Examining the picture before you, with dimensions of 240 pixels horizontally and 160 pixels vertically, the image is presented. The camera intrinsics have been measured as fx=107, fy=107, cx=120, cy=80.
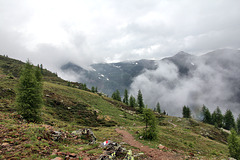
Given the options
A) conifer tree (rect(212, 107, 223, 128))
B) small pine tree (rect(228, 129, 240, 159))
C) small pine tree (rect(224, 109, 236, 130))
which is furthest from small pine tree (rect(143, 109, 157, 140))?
small pine tree (rect(224, 109, 236, 130))

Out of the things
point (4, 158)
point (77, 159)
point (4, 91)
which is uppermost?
point (4, 91)

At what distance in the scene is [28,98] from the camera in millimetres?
18531

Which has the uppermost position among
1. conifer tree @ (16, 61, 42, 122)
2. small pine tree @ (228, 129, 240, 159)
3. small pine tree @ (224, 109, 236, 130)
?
conifer tree @ (16, 61, 42, 122)

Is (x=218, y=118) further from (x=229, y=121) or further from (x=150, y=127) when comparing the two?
(x=150, y=127)

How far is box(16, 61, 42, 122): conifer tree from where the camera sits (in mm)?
18234

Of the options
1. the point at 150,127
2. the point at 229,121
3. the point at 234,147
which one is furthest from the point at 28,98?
the point at 229,121

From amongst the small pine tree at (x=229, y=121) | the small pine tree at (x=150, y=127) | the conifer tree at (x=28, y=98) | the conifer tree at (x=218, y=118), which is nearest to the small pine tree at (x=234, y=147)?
the small pine tree at (x=150, y=127)

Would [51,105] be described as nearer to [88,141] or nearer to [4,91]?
[4,91]

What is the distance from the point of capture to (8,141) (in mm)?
10047

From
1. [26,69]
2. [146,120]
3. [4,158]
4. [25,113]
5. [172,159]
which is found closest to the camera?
[4,158]

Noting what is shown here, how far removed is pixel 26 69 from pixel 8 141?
48.6 ft

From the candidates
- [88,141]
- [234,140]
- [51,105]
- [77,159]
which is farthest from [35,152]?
[234,140]

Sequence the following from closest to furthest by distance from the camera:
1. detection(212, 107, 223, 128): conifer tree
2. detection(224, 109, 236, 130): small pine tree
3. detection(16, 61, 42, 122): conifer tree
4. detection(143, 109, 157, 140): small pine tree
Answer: detection(16, 61, 42, 122): conifer tree → detection(143, 109, 157, 140): small pine tree → detection(224, 109, 236, 130): small pine tree → detection(212, 107, 223, 128): conifer tree

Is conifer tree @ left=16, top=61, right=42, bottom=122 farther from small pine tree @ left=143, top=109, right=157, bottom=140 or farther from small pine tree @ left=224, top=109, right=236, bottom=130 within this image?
small pine tree @ left=224, top=109, right=236, bottom=130
